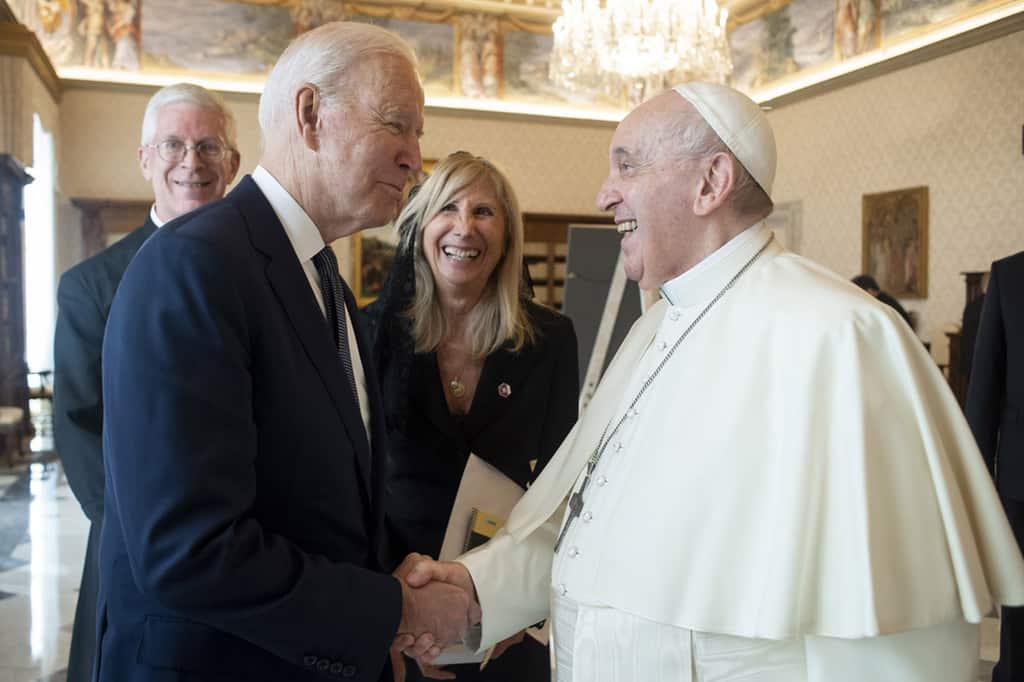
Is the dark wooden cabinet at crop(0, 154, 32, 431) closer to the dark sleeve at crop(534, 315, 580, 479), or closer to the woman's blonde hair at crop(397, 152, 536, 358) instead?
the woman's blonde hair at crop(397, 152, 536, 358)

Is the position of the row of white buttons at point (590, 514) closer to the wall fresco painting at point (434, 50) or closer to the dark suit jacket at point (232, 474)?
the dark suit jacket at point (232, 474)

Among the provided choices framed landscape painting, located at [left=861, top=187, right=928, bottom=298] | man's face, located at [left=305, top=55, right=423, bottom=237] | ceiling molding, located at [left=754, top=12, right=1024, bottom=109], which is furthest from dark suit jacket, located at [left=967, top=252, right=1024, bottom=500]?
framed landscape painting, located at [left=861, top=187, right=928, bottom=298]

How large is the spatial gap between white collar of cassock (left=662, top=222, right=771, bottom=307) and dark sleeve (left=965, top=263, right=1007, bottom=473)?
2.49 meters

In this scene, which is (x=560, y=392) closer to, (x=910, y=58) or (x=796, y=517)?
(x=796, y=517)

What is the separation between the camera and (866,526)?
66.8 inches

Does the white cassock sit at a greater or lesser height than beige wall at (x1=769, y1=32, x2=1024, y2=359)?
lesser

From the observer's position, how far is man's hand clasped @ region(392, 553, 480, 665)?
1.95 meters

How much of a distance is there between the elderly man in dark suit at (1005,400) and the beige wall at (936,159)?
23.5ft

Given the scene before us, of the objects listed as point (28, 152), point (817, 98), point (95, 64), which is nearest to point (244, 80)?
point (95, 64)

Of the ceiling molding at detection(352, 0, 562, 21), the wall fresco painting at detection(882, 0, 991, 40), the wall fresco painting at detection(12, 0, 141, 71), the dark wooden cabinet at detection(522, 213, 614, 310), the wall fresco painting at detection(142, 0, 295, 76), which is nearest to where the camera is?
the wall fresco painting at detection(882, 0, 991, 40)

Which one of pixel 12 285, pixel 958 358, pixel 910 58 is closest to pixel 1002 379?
pixel 958 358

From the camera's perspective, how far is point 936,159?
37.3 feet

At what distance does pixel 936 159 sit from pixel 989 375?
8164 millimetres

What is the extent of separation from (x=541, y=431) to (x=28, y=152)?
32.5 feet
